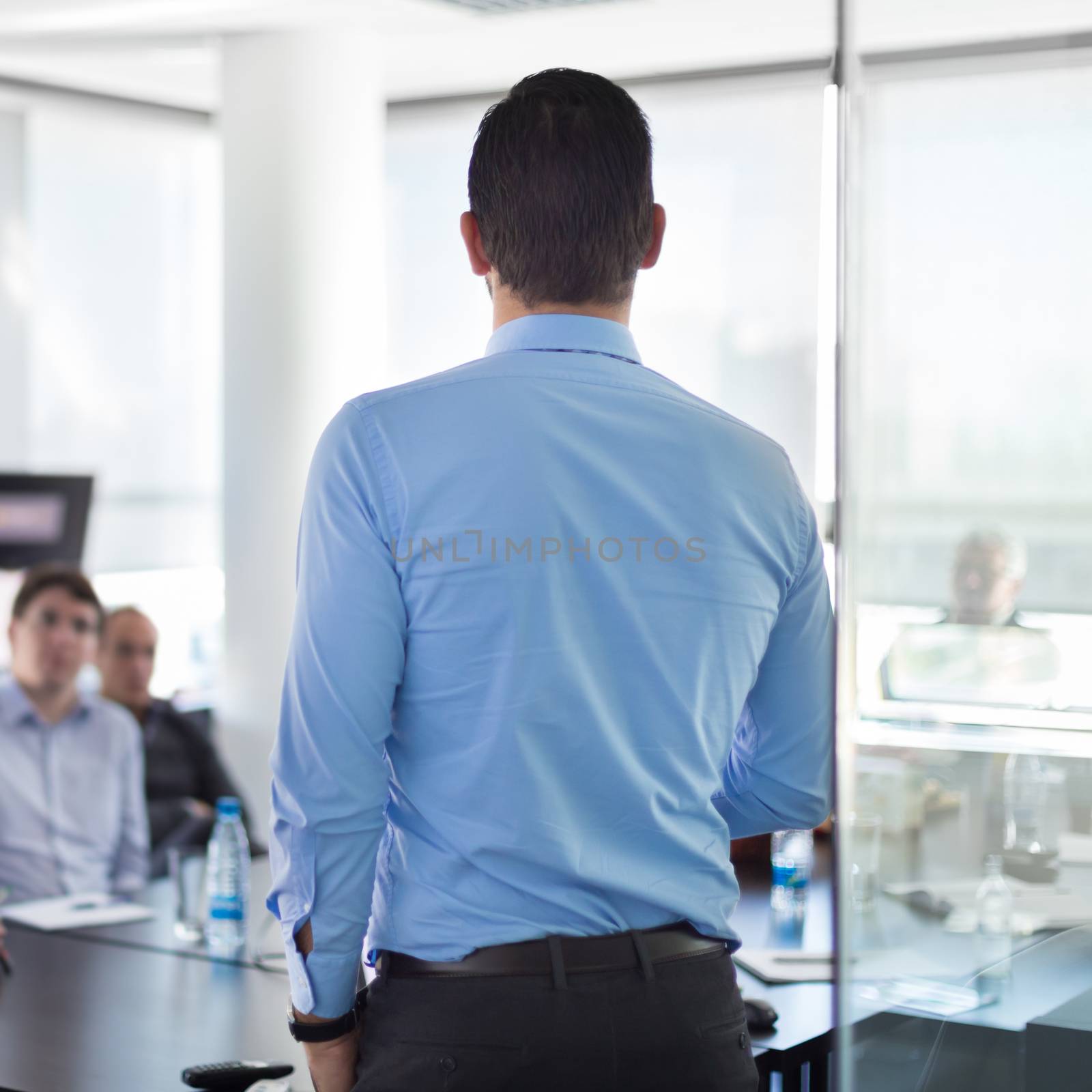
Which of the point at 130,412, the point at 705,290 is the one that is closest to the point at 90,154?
the point at 130,412

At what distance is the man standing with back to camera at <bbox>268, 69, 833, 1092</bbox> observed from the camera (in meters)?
1.15

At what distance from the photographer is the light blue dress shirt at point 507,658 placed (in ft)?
3.78

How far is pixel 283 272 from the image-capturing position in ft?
15.9

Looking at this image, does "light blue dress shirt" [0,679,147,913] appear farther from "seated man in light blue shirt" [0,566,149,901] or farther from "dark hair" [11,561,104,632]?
"dark hair" [11,561,104,632]

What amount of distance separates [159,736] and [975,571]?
3.46 m

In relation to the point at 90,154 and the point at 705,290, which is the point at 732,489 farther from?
the point at 90,154

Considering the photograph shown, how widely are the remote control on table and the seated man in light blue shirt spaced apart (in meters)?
1.87

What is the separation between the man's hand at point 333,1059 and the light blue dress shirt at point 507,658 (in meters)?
0.04

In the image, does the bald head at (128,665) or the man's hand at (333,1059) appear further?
the bald head at (128,665)

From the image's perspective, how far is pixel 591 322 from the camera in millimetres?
1219

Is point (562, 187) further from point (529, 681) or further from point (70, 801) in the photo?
point (70, 801)

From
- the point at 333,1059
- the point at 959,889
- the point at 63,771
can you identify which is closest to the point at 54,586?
the point at 63,771

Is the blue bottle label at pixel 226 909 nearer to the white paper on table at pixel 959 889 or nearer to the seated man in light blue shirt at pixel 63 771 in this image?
the seated man in light blue shirt at pixel 63 771

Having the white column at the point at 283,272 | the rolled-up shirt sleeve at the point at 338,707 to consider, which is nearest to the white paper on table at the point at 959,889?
the rolled-up shirt sleeve at the point at 338,707
